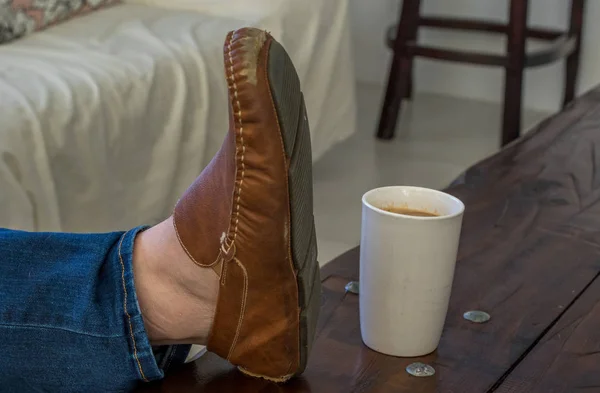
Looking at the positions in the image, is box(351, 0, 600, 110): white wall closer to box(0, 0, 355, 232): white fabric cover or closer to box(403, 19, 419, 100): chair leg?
box(403, 19, 419, 100): chair leg

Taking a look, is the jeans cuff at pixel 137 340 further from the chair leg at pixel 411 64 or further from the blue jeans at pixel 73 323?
the chair leg at pixel 411 64

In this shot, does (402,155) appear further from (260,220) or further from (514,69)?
(260,220)

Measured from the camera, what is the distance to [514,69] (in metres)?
2.03

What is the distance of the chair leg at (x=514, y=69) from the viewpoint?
6.55ft

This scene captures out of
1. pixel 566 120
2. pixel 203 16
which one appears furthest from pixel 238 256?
pixel 203 16

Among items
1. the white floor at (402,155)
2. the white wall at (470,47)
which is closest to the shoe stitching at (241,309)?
the white floor at (402,155)

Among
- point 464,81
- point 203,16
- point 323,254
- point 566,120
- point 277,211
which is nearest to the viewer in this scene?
point 277,211

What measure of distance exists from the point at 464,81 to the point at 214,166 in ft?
6.97

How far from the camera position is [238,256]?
0.60 m

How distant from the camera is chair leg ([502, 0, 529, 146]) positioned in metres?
2.00

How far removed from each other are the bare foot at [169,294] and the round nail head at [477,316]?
0.22m

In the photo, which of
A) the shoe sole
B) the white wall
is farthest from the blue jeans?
the white wall

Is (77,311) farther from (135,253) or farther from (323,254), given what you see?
(323,254)

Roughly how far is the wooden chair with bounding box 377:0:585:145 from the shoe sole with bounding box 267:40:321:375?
151cm
